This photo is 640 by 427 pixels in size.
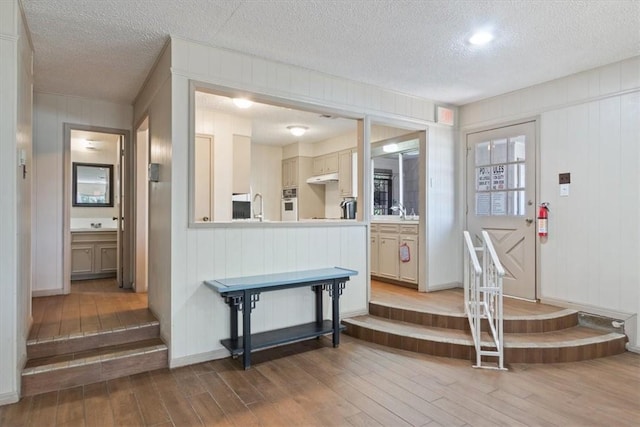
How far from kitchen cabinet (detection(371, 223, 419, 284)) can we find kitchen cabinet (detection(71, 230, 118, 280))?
164 inches

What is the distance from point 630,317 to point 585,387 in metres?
1.25

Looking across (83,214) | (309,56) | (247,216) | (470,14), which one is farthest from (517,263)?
(83,214)

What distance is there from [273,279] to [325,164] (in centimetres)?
422

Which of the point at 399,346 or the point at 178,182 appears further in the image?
the point at 399,346

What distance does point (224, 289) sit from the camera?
302cm

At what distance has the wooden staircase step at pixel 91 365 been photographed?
272 cm

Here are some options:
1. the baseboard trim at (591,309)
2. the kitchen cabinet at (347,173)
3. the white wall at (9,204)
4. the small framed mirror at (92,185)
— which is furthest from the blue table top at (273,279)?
the small framed mirror at (92,185)

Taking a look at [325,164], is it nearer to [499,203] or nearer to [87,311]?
[499,203]

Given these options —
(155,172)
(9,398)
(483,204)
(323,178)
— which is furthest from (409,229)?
(9,398)

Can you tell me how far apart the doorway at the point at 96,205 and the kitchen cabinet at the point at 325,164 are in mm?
3431

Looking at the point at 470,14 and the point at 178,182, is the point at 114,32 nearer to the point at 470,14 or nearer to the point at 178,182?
the point at 178,182

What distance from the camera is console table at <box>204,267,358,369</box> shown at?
3127 millimetres

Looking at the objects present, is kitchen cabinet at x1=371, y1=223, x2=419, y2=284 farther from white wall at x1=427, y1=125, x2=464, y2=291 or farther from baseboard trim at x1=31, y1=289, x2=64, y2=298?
baseboard trim at x1=31, y1=289, x2=64, y2=298

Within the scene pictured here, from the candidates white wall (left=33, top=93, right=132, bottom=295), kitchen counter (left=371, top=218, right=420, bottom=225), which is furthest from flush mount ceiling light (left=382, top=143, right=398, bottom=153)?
white wall (left=33, top=93, right=132, bottom=295)
